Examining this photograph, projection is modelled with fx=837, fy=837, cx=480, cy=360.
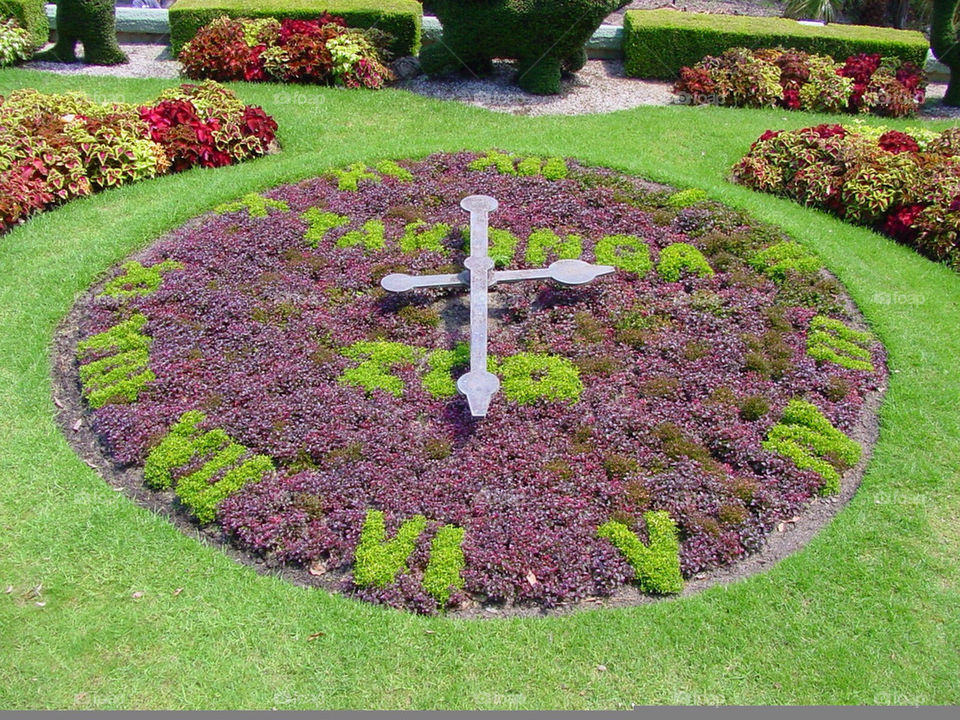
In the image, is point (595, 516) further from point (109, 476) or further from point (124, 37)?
point (124, 37)

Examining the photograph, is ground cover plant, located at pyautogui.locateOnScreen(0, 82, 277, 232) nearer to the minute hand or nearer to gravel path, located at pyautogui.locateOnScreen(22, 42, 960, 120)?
gravel path, located at pyautogui.locateOnScreen(22, 42, 960, 120)

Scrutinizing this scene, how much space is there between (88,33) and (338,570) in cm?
1159

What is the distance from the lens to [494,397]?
6.23m

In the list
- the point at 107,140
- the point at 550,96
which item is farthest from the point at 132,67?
the point at 550,96

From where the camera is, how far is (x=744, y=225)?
841 cm

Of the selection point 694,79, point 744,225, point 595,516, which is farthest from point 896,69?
point 595,516

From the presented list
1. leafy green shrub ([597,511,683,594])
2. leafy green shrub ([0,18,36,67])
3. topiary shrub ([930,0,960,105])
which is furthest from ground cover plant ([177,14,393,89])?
leafy green shrub ([597,511,683,594])

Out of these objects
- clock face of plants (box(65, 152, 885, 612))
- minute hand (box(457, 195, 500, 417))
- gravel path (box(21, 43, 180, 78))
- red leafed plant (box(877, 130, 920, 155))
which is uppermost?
gravel path (box(21, 43, 180, 78))

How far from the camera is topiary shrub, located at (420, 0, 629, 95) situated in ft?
39.3

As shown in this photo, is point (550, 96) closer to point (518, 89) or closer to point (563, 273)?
point (518, 89)

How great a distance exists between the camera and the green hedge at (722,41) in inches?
535

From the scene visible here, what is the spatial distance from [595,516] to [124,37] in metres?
13.6

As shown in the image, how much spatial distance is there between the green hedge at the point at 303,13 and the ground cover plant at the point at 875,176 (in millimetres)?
6310

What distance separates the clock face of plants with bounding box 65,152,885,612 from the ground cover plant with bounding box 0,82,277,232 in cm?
→ 167
